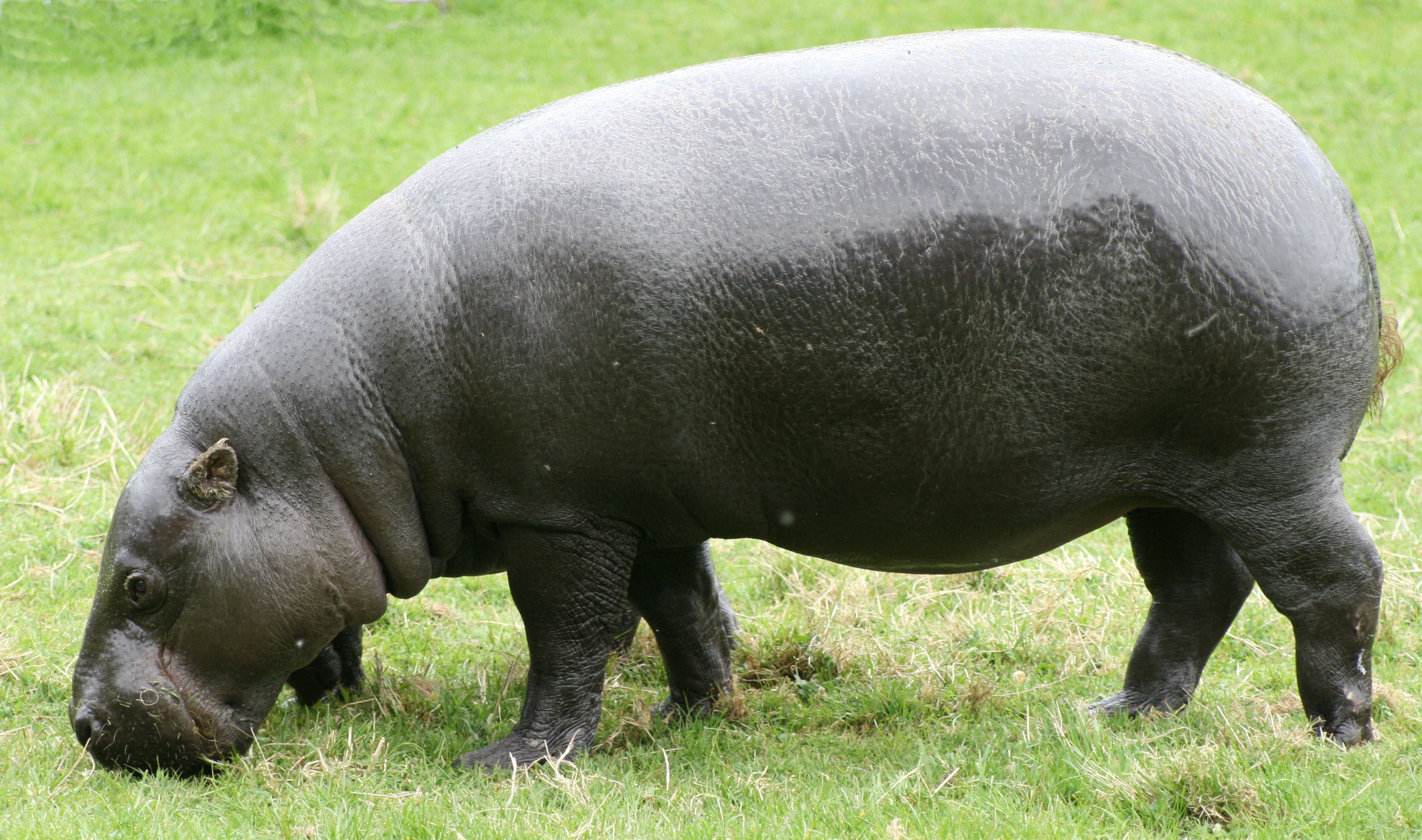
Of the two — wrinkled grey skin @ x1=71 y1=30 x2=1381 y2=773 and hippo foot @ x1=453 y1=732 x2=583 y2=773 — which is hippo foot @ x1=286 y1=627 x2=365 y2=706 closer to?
wrinkled grey skin @ x1=71 y1=30 x2=1381 y2=773

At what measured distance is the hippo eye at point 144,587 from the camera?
436 centimetres

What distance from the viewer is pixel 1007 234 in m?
4.00

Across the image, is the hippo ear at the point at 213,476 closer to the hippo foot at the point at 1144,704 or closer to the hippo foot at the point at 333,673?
the hippo foot at the point at 333,673

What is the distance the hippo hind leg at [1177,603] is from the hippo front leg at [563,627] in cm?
175

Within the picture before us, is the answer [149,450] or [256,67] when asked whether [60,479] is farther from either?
[256,67]

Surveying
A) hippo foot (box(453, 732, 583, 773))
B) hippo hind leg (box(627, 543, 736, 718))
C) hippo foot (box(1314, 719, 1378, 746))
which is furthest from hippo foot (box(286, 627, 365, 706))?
hippo foot (box(1314, 719, 1378, 746))

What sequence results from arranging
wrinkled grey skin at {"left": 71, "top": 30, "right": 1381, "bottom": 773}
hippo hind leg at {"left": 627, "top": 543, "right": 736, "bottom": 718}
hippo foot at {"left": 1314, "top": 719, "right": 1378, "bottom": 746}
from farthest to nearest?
hippo hind leg at {"left": 627, "top": 543, "right": 736, "bottom": 718} → hippo foot at {"left": 1314, "top": 719, "right": 1378, "bottom": 746} → wrinkled grey skin at {"left": 71, "top": 30, "right": 1381, "bottom": 773}

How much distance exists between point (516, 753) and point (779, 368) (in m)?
1.56

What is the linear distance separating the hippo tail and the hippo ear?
135 inches

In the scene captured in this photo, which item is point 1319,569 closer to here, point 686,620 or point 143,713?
point 686,620

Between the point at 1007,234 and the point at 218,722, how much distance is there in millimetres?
2818

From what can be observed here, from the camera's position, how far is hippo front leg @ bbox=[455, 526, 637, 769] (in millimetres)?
4465

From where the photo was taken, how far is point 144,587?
172 inches

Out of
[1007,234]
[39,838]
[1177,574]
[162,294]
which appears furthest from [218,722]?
[162,294]
